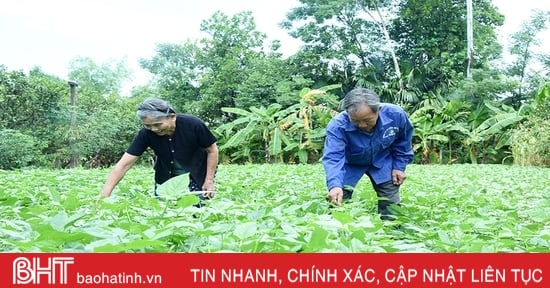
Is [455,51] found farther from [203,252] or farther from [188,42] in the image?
[203,252]

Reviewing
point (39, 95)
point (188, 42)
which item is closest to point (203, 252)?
point (39, 95)

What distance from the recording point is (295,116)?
698 inches

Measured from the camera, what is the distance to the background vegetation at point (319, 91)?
16.4 m

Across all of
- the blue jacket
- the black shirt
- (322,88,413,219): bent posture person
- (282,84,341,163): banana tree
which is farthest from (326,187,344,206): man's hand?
(282,84,341,163): banana tree

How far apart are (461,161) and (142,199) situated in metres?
16.6

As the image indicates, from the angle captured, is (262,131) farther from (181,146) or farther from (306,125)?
(181,146)

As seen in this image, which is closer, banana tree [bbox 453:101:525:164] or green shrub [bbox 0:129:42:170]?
green shrub [bbox 0:129:42:170]

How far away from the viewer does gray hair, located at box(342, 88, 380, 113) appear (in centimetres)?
368

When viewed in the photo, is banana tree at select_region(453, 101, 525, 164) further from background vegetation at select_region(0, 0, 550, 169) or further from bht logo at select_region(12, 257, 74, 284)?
bht logo at select_region(12, 257, 74, 284)

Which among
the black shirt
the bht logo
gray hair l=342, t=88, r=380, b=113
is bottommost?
the bht logo

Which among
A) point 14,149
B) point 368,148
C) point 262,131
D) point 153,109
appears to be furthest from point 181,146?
point 262,131

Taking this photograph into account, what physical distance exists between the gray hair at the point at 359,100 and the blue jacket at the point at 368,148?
213mm

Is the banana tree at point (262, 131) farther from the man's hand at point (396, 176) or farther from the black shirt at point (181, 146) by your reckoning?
the man's hand at point (396, 176)

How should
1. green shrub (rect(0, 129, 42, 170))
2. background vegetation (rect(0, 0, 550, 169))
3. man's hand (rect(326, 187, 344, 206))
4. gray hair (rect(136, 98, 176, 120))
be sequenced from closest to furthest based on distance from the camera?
man's hand (rect(326, 187, 344, 206)), gray hair (rect(136, 98, 176, 120)), green shrub (rect(0, 129, 42, 170)), background vegetation (rect(0, 0, 550, 169))
